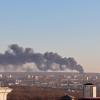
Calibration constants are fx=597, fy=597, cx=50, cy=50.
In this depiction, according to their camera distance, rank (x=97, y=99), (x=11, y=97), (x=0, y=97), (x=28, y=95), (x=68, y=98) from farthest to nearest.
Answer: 1. (x=28, y=95)
2. (x=11, y=97)
3. (x=68, y=98)
4. (x=97, y=99)
5. (x=0, y=97)

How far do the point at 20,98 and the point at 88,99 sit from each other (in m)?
83.1

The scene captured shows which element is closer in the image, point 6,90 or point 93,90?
point 6,90

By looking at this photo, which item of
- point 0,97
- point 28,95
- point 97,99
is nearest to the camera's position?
point 0,97

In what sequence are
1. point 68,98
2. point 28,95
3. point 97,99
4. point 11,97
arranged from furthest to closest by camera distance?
1. point 28,95
2. point 11,97
3. point 68,98
4. point 97,99

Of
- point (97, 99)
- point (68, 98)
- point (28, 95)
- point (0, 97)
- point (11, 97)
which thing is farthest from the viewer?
point (28, 95)

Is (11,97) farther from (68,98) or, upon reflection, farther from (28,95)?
(68,98)

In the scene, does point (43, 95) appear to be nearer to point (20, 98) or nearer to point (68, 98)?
point (20, 98)

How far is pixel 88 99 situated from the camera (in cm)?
2997

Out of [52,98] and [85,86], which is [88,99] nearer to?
[85,86]

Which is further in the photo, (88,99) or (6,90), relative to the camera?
(88,99)

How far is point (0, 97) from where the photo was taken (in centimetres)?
2394

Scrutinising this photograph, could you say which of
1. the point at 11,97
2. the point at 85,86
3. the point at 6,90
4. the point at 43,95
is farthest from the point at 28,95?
the point at 6,90

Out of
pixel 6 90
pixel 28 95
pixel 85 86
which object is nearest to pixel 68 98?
pixel 85 86

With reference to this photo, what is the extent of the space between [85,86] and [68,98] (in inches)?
48.9
